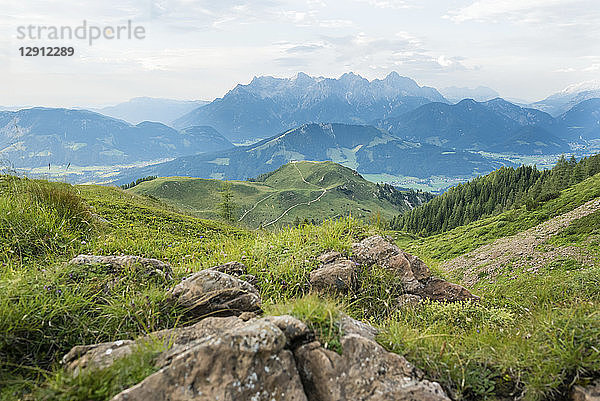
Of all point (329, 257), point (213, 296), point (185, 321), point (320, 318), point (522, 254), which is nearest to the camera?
point (320, 318)

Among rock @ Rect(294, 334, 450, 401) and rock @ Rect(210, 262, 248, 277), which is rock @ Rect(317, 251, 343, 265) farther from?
rock @ Rect(294, 334, 450, 401)

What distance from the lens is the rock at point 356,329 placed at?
4.41 meters

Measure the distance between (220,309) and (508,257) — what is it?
104 ft

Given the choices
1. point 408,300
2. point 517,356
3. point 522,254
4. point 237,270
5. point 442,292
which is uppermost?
point 517,356

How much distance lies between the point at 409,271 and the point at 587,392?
4.24m

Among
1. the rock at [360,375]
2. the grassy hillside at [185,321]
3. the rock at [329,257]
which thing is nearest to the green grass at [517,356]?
the grassy hillside at [185,321]

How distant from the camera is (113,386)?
3.33 meters

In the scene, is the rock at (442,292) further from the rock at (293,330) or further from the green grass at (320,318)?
the rock at (293,330)

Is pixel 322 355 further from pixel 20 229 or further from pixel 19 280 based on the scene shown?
pixel 20 229

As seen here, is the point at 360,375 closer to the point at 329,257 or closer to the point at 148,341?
the point at 148,341

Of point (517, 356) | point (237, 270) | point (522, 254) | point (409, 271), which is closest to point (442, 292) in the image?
point (409, 271)

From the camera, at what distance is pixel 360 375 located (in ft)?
12.6

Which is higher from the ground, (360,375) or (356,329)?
(356,329)

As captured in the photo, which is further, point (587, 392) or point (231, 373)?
point (587, 392)
